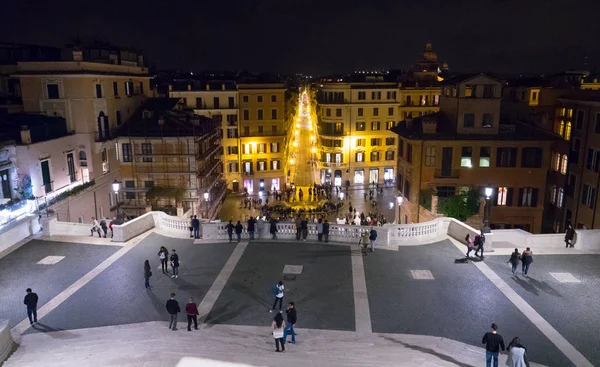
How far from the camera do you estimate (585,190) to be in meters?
37.4

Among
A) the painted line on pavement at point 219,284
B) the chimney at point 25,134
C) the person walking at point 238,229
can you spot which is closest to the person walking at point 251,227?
the person walking at point 238,229

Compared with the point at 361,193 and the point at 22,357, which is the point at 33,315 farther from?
the point at 361,193

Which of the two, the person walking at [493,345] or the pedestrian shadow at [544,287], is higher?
the person walking at [493,345]

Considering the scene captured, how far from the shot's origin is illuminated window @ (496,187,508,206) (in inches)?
1501

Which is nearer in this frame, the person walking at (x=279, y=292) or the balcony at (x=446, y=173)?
the person walking at (x=279, y=292)

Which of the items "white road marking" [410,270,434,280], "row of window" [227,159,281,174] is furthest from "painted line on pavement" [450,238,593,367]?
"row of window" [227,159,281,174]

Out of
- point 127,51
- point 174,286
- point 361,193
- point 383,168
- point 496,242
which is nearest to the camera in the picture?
point 174,286

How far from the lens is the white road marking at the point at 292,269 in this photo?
73.3 feet

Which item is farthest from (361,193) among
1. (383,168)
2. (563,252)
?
(563,252)

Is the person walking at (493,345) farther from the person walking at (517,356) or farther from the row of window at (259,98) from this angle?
the row of window at (259,98)

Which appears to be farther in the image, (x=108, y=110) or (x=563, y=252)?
(x=108, y=110)

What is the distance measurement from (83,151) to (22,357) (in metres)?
28.5

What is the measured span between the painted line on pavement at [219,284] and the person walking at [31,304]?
584cm

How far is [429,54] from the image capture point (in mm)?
76062
